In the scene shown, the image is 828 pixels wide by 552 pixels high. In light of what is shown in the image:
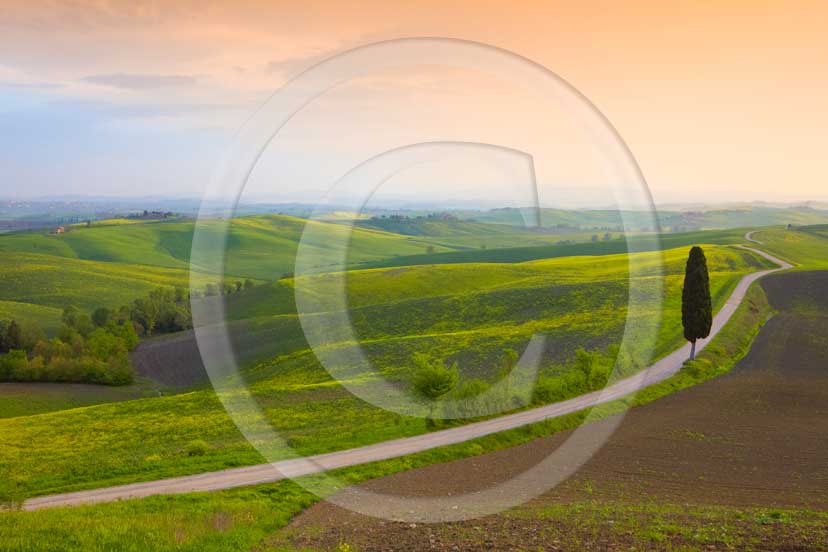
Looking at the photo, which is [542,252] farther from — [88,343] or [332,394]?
[332,394]

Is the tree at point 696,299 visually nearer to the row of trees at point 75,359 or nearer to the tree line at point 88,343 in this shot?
the tree line at point 88,343

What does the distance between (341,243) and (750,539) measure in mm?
13139

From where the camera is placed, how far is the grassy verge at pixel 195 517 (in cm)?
1480

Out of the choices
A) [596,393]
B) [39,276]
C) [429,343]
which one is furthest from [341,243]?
[39,276]

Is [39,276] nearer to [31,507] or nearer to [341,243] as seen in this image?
[31,507]

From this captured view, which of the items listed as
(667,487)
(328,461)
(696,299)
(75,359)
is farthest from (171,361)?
(667,487)

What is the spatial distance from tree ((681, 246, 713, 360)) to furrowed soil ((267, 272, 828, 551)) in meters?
5.64

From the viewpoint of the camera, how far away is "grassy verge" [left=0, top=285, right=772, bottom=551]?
48.5ft

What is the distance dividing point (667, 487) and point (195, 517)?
16.0 metres

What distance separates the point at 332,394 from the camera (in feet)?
141

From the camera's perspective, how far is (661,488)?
22750 mm

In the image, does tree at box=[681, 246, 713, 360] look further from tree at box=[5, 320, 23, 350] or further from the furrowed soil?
tree at box=[5, 320, 23, 350]

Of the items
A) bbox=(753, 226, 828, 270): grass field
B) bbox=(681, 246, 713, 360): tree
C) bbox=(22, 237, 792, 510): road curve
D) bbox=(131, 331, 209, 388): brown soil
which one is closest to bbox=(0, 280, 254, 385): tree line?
bbox=(131, 331, 209, 388): brown soil

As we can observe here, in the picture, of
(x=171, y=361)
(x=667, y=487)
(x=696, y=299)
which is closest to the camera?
(x=667, y=487)
